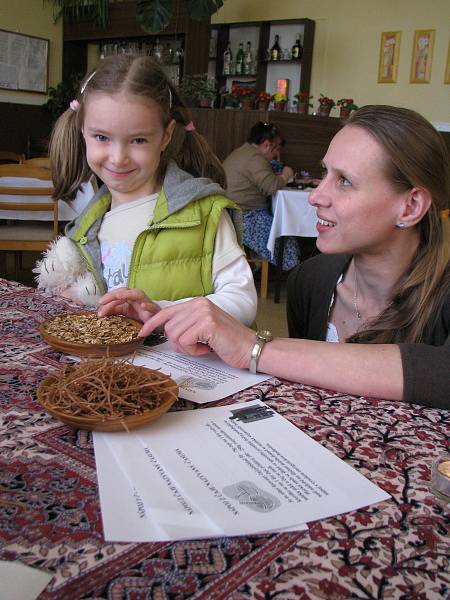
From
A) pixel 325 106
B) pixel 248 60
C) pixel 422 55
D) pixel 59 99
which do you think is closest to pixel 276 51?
pixel 248 60

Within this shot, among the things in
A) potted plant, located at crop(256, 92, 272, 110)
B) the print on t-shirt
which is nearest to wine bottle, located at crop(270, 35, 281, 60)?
potted plant, located at crop(256, 92, 272, 110)

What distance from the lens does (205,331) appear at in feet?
3.15

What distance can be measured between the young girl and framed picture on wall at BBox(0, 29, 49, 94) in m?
6.06

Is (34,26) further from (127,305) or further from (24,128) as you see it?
(127,305)

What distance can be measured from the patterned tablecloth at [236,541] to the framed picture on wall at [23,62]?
7025 millimetres

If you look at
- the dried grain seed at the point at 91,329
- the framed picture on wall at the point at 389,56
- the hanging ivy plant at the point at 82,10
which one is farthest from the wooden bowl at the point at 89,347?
the hanging ivy plant at the point at 82,10

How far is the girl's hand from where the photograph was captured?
1.11 m

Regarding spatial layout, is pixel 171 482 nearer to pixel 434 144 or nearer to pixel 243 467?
pixel 243 467

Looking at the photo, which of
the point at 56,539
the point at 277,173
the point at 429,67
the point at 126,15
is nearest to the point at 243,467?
the point at 56,539

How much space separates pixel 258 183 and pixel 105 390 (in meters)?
4.16

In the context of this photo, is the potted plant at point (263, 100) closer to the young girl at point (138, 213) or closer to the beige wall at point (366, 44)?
the beige wall at point (366, 44)

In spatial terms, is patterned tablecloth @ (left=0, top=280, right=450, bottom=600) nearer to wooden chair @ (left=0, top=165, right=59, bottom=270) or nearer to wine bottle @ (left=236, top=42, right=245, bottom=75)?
wooden chair @ (left=0, top=165, right=59, bottom=270)

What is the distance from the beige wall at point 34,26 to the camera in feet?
22.2

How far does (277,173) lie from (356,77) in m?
2.36
